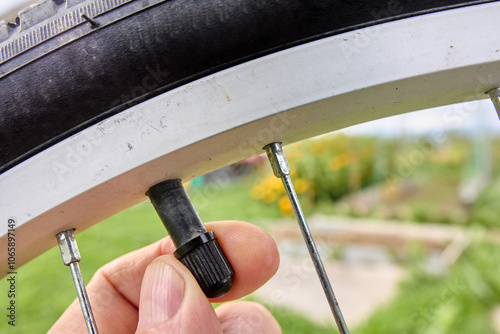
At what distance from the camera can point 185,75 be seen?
0.37 metres

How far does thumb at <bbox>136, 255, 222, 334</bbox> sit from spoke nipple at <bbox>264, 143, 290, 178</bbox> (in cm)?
13

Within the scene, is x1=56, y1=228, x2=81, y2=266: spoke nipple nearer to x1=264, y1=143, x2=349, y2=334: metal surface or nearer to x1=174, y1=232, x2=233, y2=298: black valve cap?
x1=174, y1=232, x2=233, y2=298: black valve cap

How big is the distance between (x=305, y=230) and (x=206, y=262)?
10 cm

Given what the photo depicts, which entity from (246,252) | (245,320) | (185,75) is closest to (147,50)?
(185,75)

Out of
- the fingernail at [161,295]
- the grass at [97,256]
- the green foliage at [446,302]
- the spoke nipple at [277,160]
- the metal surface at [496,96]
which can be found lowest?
the green foliage at [446,302]

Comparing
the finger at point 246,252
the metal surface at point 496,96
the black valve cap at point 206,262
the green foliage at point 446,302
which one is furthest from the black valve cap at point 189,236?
the green foliage at point 446,302

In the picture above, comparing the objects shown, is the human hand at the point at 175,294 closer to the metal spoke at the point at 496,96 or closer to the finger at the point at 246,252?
the finger at the point at 246,252

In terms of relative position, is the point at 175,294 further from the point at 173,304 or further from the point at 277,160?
the point at 277,160

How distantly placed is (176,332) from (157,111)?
0.68 ft

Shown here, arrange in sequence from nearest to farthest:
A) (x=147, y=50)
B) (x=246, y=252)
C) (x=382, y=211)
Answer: (x=147, y=50), (x=246, y=252), (x=382, y=211)

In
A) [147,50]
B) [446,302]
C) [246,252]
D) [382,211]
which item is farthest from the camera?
[382,211]

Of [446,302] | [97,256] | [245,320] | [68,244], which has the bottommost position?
[446,302]

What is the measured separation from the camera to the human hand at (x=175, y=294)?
1.40ft

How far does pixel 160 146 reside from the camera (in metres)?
0.36
